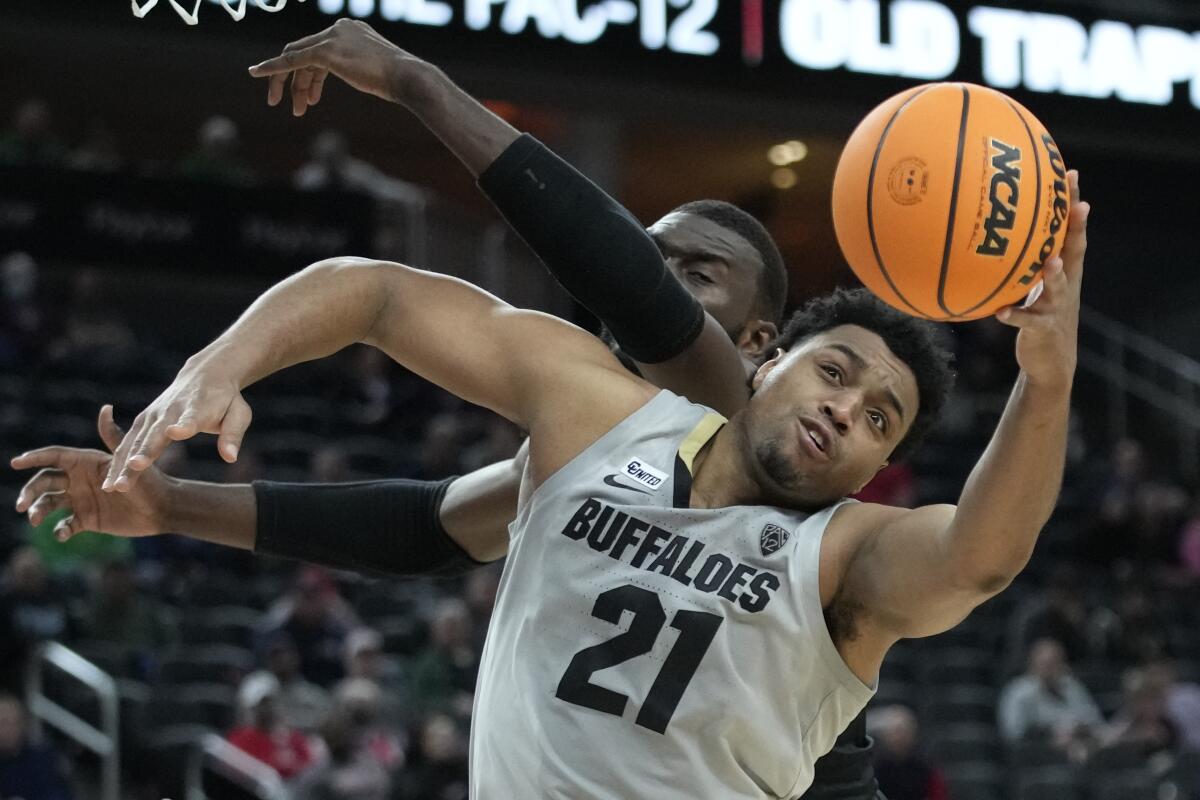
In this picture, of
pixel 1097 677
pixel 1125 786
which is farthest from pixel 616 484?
pixel 1097 677

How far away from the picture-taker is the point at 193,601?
33.4 ft

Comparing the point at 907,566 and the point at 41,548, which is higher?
the point at 907,566

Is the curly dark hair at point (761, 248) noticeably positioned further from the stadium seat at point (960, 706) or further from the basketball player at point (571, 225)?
the stadium seat at point (960, 706)

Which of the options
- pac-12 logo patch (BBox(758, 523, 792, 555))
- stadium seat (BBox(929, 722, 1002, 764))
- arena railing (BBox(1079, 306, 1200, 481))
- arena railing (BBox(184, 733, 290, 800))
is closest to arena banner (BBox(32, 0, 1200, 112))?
stadium seat (BBox(929, 722, 1002, 764))

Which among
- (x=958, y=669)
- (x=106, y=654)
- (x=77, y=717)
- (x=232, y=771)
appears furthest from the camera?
(x=958, y=669)

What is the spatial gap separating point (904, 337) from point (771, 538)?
50cm

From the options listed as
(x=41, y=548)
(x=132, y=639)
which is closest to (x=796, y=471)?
(x=132, y=639)

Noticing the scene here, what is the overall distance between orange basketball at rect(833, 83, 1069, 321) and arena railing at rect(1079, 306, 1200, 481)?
13.8m

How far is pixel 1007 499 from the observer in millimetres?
2596

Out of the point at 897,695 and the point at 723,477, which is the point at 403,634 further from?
the point at 723,477

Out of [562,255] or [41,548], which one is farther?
[41,548]

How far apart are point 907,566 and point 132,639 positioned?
24.8ft

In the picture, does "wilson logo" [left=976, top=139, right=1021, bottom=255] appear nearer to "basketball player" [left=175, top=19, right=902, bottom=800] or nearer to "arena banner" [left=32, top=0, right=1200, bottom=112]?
"basketball player" [left=175, top=19, right=902, bottom=800]

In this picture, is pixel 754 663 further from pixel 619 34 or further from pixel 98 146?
pixel 98 146
